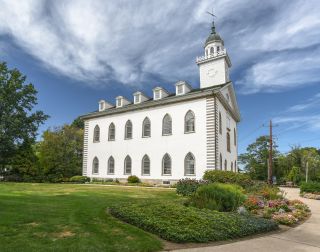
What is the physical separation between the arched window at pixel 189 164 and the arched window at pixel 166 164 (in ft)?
6.50

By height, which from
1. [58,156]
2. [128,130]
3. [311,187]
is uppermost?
[128,130]

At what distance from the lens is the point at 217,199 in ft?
33.4

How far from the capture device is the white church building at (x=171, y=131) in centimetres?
2538

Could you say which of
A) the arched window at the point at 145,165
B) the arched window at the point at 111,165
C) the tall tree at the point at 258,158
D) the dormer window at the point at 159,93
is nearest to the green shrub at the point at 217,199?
the arched window at the point at 145,165

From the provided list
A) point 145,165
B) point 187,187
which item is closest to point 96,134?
point 145,165

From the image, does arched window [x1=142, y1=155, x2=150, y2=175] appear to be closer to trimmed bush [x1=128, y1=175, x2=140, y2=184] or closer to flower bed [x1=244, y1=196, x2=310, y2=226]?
trimmed bush [x1=128, y1=175, x2=140, y2=184]

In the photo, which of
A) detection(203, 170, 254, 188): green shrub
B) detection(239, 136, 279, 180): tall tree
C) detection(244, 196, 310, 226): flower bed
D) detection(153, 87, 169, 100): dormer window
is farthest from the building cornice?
detection(239, 136, 279, 180): tall tree

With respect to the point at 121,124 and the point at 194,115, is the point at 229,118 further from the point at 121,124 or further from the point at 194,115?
the point at 121,124

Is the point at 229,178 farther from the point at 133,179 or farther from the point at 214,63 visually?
the point at 214,63

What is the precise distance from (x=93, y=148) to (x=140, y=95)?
9222 mm

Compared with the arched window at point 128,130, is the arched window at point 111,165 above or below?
below

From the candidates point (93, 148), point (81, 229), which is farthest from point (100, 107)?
point (81, 229)

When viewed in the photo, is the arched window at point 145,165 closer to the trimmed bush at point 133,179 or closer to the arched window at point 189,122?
the trimmed bush at point 133,179

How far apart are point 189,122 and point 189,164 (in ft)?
13.4
